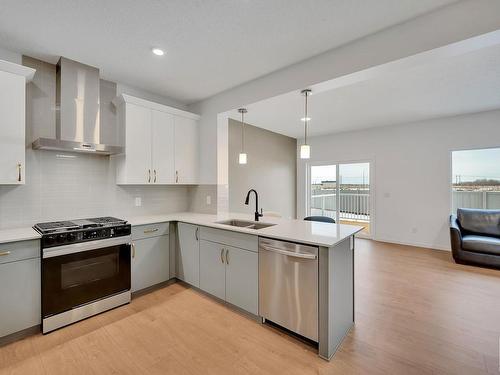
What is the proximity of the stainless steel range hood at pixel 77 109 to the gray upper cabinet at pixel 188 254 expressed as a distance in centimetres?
133

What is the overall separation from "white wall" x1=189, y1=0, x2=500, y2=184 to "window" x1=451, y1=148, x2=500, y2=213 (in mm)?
4086

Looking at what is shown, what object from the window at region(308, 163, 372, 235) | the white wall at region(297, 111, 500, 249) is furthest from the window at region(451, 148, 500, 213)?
the window at region(308, 163, 372, 235)

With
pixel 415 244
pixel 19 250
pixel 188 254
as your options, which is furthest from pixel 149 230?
pixel 415 244

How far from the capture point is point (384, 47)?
2.02 metres

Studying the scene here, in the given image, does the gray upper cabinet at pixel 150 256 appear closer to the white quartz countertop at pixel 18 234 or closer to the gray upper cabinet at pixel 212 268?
the gray upper cabinet at pixel 212 268

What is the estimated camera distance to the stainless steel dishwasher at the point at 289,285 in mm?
1884

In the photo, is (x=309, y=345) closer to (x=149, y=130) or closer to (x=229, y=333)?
(x=229, y=333)

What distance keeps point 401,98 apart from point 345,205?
3322mm

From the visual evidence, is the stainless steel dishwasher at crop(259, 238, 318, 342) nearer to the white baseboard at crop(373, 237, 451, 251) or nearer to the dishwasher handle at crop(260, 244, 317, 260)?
the dishwasher handle at crop(260, 244, 317, 260)

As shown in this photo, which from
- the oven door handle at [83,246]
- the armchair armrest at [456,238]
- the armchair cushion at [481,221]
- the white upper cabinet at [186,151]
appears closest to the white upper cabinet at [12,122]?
the oven door handle at [83,246]

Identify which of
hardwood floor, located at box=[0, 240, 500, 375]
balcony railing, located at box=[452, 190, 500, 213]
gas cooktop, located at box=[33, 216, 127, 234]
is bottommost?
hardwood floor, located at box=[0, 240, 500, 375]

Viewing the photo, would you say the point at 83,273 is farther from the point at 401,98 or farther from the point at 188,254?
the point at 401,98

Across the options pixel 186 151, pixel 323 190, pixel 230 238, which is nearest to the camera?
pixel 230 238

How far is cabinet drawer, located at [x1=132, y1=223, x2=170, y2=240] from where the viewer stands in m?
A: 2.77
